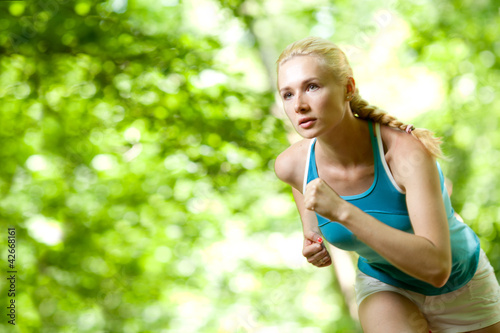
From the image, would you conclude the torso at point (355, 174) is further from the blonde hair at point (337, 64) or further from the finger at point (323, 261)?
the finger at point (323, 261)

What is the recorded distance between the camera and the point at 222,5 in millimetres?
3467

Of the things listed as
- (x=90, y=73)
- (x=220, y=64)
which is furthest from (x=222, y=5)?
(x=90, y=73)

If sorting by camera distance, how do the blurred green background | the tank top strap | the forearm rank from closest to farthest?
the forearm → the tank top strap → the blurred green background

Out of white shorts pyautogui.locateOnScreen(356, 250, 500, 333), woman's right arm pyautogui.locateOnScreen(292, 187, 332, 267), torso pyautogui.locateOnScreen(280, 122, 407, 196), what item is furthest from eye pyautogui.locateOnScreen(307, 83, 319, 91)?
white shorts pyautogui.locateOnScreen(356, 250, 500, 333)

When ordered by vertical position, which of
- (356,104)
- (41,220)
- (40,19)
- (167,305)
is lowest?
(356,104)

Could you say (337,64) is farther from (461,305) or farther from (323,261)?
(461,305)

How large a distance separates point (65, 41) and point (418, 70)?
3.03 meters

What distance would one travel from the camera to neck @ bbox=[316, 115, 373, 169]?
52.8 inches

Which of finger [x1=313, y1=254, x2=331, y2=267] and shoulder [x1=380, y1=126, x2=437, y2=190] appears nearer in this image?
shoulder [x1=380, y1=126, x2=437, y2=190]

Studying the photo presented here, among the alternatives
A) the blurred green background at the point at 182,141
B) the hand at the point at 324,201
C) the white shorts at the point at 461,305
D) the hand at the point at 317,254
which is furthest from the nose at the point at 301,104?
the blurred green background at the point at 182,141

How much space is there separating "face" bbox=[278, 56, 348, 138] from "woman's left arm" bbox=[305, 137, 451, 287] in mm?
168

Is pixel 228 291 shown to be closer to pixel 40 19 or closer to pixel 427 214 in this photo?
pixel 40 19

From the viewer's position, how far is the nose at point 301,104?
4.09 ft

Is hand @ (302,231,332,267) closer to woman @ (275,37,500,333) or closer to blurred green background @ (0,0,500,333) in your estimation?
woman @ (275,37,500,333)
